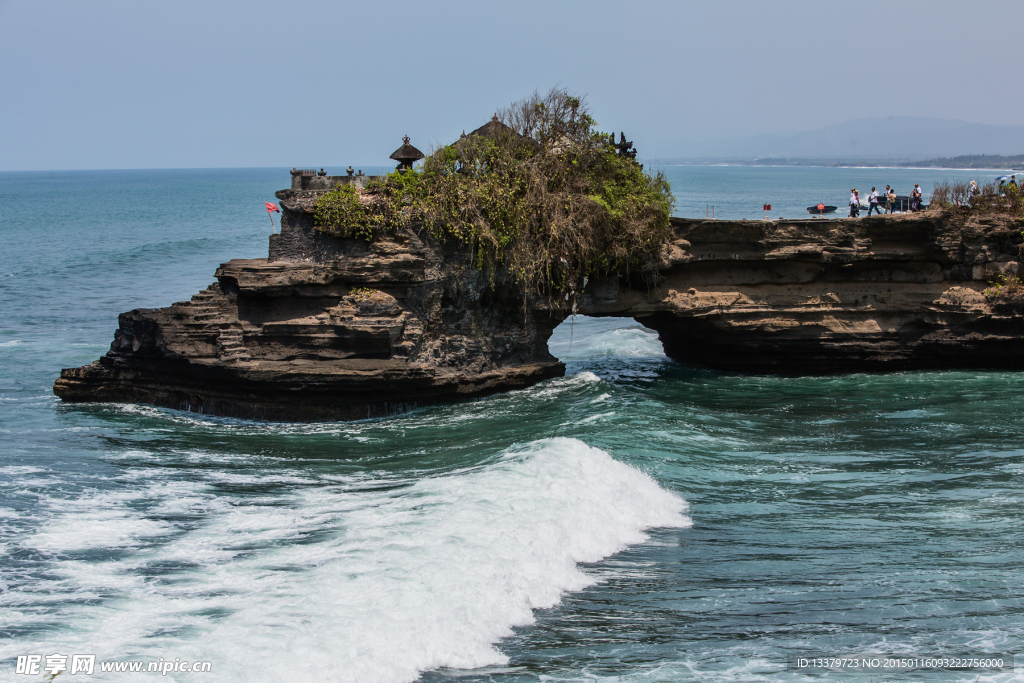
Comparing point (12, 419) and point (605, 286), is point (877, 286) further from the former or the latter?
point (12, 419)

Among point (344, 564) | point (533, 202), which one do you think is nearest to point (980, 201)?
point (533, 202)

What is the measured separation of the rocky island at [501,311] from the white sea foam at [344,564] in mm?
4556

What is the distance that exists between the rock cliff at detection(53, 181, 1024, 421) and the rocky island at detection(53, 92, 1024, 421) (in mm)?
40

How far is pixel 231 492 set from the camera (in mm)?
11594

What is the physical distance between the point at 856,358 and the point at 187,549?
53.3 ft

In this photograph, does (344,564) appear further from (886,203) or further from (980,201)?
(886,203)

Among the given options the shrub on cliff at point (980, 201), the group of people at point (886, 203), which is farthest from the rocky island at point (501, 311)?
the group of people at point (886, 203)

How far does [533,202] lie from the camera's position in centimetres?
1722

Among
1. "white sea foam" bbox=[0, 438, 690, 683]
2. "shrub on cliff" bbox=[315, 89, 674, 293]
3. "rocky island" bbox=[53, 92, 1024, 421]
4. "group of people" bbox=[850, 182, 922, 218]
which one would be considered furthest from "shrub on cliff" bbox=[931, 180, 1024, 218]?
"white sea foam" bbox=[0, 438, 690, 683]

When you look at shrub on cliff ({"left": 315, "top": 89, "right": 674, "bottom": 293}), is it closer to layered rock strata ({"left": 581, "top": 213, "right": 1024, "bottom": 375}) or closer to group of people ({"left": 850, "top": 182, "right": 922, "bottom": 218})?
layered rock strata ({"left": 581, "top": 213, "right": 1024, "bottom": 375})

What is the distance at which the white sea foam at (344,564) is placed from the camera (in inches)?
288

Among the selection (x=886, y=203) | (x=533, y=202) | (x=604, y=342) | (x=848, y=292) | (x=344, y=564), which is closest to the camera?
(x=344, y=564)

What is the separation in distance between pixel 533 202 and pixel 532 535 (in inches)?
372

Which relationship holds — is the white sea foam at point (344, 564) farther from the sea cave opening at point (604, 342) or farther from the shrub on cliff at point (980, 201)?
the shrub on cliff at point (980, 201)
